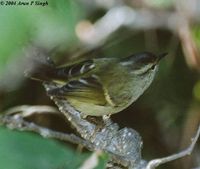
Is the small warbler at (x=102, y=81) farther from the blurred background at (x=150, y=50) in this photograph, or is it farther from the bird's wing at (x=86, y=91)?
the blurred background at (x=150, y=50)

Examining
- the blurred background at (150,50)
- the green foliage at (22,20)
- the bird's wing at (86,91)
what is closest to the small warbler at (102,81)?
the bird's wing at (86,91)

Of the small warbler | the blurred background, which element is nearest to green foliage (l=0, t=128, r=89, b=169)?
the small warbler

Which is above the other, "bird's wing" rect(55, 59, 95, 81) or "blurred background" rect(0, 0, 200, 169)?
"bird's wing" rect(55, 59, 95, 81)

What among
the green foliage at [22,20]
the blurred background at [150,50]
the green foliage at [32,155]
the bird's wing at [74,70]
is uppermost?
the green foliage at [22,20]

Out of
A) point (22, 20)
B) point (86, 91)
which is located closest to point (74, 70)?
point (86, 91)

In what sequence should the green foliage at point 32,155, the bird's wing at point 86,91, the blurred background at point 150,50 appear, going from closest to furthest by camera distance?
the green foliage at point 32,155
the bird's wing at point 86,91
the blurred background at point 150,50

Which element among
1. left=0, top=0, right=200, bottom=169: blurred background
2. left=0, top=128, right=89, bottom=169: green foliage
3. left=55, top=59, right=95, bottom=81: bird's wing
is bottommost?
left=0, top=0, right=200, bottom=169: blurred background

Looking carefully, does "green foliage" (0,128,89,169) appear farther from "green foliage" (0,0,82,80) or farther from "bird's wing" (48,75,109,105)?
"bird's wing" (48,75,109,105)

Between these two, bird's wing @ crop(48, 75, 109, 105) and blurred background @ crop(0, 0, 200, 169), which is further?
blurred background @ crop(0, 0, 200, 169)
